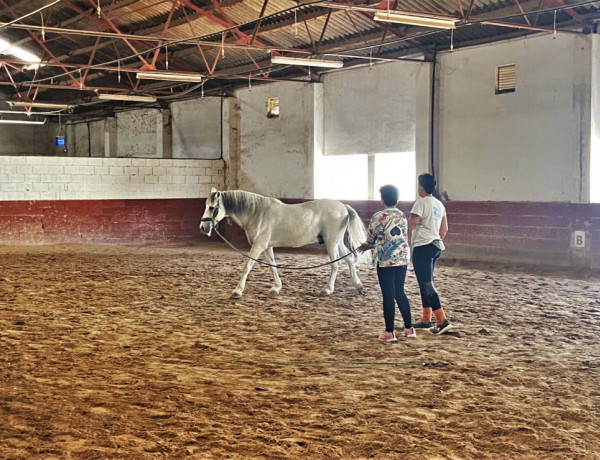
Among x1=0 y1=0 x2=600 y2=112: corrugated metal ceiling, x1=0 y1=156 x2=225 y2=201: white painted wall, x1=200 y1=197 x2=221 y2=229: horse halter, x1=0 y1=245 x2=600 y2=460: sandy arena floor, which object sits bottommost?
x1=0 y1=245 x2=600 y2=460: sandy arena floor

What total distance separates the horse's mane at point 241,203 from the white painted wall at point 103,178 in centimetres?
826

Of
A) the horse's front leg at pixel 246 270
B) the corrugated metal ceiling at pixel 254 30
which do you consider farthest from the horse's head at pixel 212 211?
the corrugated metal ceiling at pixel 254 30

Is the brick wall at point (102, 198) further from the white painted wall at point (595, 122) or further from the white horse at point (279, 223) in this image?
the white painted wall at point (595, 122)

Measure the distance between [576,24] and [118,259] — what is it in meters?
8.74

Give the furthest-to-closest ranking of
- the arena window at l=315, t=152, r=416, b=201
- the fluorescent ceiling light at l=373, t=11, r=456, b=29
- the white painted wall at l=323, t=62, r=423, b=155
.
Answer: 1. the arena window at l=315, t=152, r=416, b=201
2. the white painted wall at l=323, t=62, r=423, b=155
3. the fluorescent ceiling light at l=373, t=11, r=456, b=29

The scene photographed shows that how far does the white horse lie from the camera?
807 cm

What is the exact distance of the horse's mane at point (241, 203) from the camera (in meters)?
8.12

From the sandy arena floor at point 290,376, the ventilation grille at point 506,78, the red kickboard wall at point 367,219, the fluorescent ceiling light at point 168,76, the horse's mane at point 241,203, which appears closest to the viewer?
the sandy arena floor at point 290,376

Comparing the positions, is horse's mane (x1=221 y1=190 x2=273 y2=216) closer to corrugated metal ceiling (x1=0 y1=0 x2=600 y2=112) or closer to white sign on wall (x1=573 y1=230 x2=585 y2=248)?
corrugated metal ceiling (x1=0 y1=0 x2=600 y2=112)

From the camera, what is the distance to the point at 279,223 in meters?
8.30

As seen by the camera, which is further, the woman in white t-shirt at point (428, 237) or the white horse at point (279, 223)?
the white horse at point (279, 223)

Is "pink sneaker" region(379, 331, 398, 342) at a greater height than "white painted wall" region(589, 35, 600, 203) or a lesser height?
lesser

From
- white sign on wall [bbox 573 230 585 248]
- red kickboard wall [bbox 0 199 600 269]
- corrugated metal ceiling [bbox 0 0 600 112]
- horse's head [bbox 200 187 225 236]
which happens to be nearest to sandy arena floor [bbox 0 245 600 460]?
horse's head [bbox 200 187 225 236]

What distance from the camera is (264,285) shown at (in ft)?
29.7
